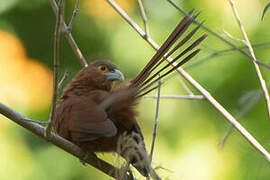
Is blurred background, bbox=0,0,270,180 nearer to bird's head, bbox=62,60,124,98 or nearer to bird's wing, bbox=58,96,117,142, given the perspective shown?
bird's head, bbox=62,60,124,98

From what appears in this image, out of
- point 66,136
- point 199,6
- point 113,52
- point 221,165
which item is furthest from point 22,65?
point 66,136

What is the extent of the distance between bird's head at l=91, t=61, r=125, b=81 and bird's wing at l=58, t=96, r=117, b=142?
15.2 inches

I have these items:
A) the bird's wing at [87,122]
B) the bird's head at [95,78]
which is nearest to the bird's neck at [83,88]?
the bird's head at [95,78]

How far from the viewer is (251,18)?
4.47 metres

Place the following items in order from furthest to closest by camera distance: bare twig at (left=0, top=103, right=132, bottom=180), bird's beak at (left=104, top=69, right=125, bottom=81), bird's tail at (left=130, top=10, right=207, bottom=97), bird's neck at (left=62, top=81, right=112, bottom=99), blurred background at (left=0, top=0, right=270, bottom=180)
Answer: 1. blurred background at (left=0, top=0, right=270, bottom=180)
2. bird's beak at (left=104, top=69, right=125, bottom=81)
3. bird's neck at (left=62, top=81, right=112, bottom=99)
4. bird's tail at (left=130, top=10, right=207, bottom=97)
5. bare twig at (left=0, top=103, right=132, bottom=180)

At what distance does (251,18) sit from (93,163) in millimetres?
2768

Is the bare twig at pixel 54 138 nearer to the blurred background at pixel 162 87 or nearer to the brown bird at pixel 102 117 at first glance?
the brown bird at pixel 102 117

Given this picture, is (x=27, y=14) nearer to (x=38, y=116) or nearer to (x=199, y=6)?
(x=38, y=116)

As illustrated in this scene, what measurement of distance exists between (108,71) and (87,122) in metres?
0.60

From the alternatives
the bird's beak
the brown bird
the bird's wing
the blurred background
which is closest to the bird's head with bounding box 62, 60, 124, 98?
the bird's beak

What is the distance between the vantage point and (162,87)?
414 cm

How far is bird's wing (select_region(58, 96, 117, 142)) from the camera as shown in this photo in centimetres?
Result: 224

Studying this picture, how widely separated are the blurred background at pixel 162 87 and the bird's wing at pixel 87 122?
5.76 ft

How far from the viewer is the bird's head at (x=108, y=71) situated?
9.15 ft
